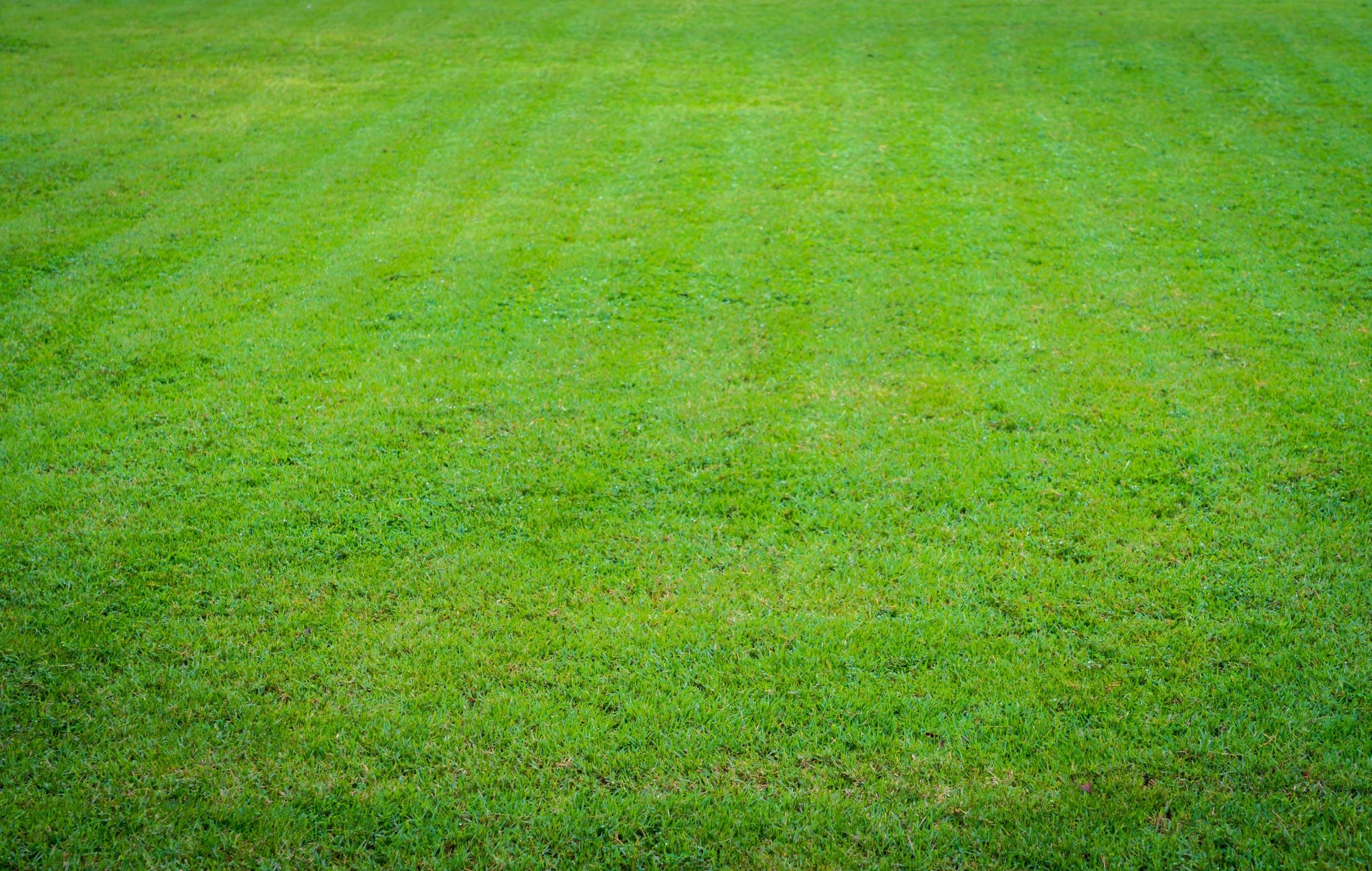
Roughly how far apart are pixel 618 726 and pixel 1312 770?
3.44m

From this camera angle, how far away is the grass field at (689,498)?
176 inches

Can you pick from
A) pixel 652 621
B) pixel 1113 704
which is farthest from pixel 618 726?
pixel 1113 704

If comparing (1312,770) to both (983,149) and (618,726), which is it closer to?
(618,726)

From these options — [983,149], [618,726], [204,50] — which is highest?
[204,50]

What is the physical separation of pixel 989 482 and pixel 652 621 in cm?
289

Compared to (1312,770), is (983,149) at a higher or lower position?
higher

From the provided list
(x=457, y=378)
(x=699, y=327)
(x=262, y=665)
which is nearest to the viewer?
(x=262, y=665)

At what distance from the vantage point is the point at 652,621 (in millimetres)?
5594

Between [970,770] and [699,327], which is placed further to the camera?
[699,327]

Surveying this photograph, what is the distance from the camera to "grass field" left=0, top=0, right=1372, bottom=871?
4.48 meters

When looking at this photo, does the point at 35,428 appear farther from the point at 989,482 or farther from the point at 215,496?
the point at 989,482

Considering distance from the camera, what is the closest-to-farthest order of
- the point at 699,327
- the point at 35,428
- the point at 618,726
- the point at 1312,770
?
the point at 1312,770
the point at 618,726
the point at 35,428
the point at 699,327

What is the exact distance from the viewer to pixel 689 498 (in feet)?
22.1

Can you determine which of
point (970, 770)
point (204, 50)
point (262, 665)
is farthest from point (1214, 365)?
point (204, 50)
